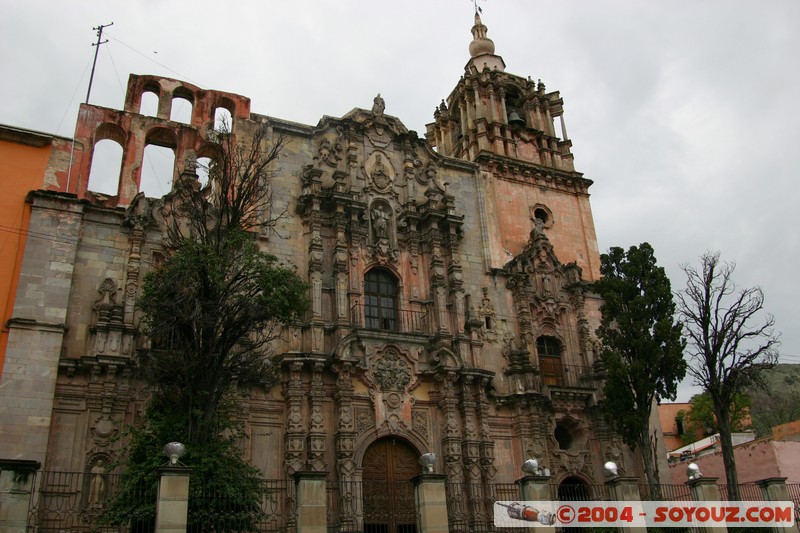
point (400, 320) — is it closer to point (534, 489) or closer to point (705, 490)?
point (534, 489)

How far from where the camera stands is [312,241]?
2184 centimetres

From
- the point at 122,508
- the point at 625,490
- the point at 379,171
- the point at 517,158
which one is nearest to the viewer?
the point at 122,508

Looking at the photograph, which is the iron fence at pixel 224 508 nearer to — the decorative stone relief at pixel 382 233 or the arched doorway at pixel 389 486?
the arched doorway at pixel 389 486

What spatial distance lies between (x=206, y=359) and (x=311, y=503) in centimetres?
422

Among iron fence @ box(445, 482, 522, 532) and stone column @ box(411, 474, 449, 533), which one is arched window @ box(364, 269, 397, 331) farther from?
stone column @ box(411, 474, 449, 533)

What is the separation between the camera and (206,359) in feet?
52.9

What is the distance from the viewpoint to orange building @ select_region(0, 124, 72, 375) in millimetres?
18109

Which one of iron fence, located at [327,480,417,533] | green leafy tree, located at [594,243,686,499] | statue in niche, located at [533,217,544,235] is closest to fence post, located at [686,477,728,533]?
green leafy tree, located at [594,243,686,499]

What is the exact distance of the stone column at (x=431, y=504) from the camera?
1454cm

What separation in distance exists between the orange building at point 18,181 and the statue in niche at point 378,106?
9.78 m

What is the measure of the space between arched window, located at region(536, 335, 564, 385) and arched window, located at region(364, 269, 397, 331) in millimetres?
5222

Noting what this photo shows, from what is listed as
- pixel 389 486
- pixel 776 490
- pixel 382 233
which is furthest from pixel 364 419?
pixel 776 490

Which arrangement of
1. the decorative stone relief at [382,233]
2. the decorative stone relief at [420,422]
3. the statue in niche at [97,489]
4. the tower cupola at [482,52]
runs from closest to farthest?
the statue in niche at [97,489] < the decorative stone relief at [420,422] < the decorative stone relief at [382,233] < the tower cupola at [482,52]

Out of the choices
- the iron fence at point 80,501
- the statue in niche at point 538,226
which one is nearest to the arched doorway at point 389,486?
the iron fence at point 80,501
